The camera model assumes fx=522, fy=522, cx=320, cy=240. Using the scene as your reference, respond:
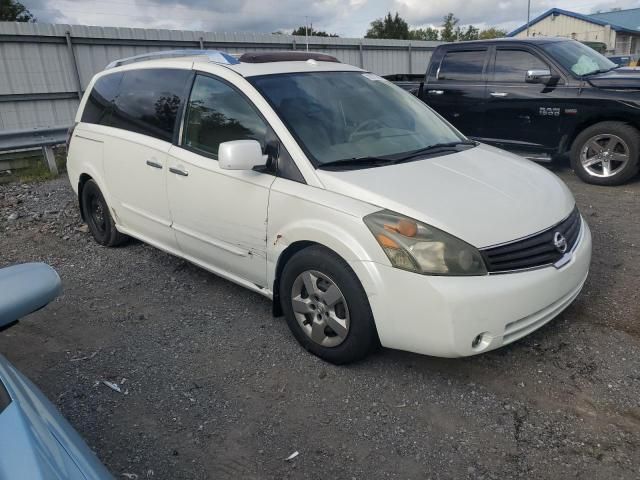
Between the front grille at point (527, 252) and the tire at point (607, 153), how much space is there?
4214mm

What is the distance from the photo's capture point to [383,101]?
4.04 m

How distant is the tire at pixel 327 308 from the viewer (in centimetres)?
286

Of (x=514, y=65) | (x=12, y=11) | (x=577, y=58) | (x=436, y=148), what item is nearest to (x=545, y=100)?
(x=514, y=65)

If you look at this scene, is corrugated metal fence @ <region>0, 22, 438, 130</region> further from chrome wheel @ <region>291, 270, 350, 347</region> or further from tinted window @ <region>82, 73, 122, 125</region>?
chrome wheel @ <region>291, 270, 350, 347</region>

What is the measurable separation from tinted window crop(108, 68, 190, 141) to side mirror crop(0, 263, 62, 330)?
215cm

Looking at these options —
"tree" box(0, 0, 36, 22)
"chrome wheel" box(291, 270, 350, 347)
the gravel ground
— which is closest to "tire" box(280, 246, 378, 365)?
"chrome wheel" box(291, 270, 350, 347)

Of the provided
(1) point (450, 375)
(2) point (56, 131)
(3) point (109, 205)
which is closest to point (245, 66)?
(3) point (109, 205)

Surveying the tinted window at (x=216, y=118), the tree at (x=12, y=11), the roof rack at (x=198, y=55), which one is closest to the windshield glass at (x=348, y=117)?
the tinted window at (x=216, y=118)

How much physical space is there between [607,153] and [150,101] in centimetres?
558

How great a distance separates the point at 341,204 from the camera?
2.92 meters

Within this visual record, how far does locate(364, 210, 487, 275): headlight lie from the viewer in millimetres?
2656

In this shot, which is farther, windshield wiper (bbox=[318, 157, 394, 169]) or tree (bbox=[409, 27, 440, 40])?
tree (bbox=[409, 27, 440, 40])

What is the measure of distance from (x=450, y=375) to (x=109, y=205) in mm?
3455

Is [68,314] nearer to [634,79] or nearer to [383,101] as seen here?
[383,101]
